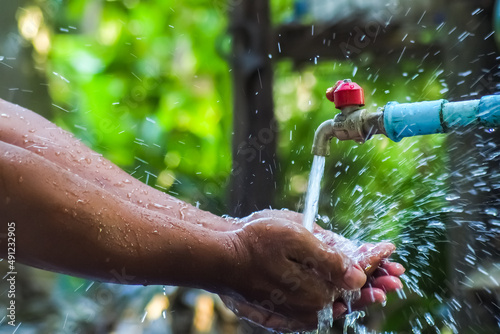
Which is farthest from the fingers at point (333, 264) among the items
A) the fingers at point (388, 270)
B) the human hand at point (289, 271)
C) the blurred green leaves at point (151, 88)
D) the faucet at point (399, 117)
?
the blurred green leaves at point (151, 88)

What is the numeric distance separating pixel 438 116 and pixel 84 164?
0.83 metres

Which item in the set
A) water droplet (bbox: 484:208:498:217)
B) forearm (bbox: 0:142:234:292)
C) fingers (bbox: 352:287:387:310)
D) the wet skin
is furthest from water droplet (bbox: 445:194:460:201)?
forearm (bbox: 0:142:234:292)

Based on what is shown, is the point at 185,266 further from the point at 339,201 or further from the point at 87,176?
the point at 339,201

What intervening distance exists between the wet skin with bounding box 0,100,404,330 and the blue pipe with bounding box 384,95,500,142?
26cm

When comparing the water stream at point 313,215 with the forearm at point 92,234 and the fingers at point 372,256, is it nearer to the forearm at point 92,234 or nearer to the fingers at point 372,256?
the fingers at point 372,256

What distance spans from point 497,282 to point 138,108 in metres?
1.86

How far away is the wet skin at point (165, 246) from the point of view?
108 centimetres

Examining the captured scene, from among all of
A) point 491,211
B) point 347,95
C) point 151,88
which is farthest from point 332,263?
point 151,88

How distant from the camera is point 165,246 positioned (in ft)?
3.97

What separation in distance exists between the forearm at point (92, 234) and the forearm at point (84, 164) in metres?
0.25

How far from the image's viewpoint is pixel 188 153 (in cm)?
308

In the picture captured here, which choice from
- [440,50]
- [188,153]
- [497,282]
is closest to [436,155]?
[440,50]

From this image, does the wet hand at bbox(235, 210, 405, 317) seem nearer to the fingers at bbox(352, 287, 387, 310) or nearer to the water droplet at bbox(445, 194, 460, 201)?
the fingers at bbox(352, 287, 387, 310)

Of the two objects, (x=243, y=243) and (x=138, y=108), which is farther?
(x=138, y=108)
